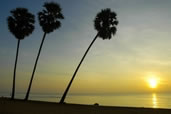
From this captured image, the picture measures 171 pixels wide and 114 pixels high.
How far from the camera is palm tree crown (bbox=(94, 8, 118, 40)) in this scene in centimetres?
2912

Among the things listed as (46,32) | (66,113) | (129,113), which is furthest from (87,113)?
(46,32)

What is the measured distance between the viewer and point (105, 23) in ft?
97.3

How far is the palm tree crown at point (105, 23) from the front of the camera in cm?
2912

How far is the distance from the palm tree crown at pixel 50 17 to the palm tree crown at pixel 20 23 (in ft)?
6.57

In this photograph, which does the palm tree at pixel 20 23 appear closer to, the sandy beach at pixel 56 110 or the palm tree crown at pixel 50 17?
the palm tree crown at pixel 50 17

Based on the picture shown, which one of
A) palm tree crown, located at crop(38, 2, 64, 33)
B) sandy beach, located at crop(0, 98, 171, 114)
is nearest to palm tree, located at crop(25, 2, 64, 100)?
palm tree crown, located at crop(38, 2, 64, 33)

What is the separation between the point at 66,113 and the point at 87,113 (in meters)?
1.70

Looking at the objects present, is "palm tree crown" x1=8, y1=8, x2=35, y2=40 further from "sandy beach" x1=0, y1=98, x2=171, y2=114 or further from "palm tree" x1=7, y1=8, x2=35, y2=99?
"sandy beach" x1=0, y1=98, x2=171, y2=114

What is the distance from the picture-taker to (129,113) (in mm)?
16188

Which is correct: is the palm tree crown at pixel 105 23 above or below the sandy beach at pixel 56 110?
above

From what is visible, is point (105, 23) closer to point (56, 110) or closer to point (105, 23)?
point (105, 23)

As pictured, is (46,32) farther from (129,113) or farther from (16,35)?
(129,113)

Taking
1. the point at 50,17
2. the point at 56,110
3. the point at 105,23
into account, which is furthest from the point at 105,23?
the point at 56,110

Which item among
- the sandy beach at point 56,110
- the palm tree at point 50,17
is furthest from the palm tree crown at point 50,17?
the sandy beach at point 56,110
